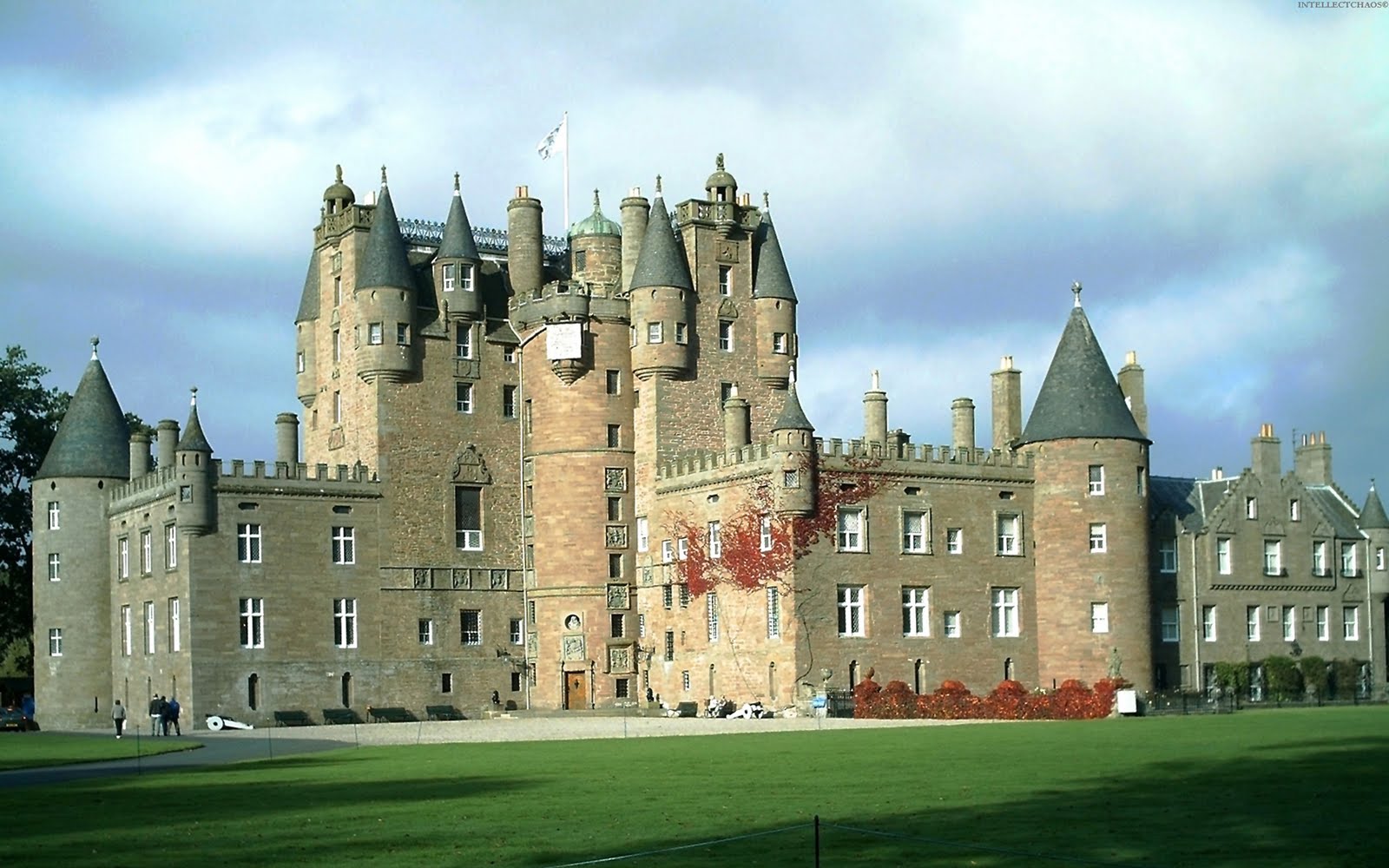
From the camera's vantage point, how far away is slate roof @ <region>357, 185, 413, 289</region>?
217ft

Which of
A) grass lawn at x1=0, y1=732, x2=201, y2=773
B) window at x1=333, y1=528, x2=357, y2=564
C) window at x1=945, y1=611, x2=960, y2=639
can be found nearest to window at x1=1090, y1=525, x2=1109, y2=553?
window at x1=945, y1=611, x2=960, y2=639

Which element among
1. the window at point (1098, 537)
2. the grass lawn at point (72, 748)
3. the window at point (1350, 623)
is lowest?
the grass lawn at point (72, 748)

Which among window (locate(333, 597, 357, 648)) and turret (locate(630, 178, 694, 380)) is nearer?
window (locate(333, 597, 357, 648))

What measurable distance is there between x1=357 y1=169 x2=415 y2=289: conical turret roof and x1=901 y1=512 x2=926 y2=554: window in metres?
20.1

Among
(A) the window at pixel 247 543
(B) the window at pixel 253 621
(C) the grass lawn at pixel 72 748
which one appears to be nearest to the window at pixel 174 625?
(B) the window at pixel 253 621

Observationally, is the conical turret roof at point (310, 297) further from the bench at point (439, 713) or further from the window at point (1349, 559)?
the window at point (1349, 559)

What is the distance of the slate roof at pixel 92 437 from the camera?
70375mm

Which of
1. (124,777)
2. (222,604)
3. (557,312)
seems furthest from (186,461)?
(124,777)

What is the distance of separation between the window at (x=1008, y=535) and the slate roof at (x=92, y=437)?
33.5 meters

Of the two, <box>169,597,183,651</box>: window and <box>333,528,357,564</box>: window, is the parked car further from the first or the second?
<box>333,528,357,564</box>: window

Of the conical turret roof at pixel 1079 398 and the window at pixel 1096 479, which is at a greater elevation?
the conical turret roof at pixel 1079 398

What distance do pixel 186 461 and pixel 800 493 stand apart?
815 inches

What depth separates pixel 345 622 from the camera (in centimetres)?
6419

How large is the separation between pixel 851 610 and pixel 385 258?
21369 mm
